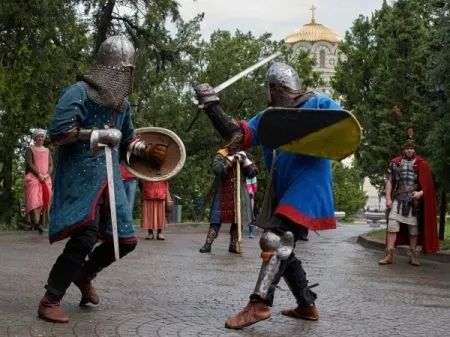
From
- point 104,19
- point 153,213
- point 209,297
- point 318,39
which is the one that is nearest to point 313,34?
point 318,39

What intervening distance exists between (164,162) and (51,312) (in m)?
1.41

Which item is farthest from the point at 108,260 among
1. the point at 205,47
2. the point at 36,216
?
the point at 205,47

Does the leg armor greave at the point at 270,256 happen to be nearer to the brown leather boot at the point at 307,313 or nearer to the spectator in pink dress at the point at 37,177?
the brown leather boot at the point at 307,313

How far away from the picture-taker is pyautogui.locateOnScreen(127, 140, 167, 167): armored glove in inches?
258

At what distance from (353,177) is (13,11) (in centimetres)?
3791

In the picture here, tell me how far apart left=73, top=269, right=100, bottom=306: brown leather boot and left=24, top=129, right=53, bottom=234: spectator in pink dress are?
8522 millimetres

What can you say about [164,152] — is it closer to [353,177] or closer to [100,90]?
[100,90]

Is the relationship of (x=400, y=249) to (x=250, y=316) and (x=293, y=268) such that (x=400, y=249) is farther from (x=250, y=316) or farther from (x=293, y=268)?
(x=250, y=316)

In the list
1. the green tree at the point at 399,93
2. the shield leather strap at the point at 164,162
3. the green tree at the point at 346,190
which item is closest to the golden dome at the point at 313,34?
the green tree at the point at 346,190

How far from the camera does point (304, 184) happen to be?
245 inches

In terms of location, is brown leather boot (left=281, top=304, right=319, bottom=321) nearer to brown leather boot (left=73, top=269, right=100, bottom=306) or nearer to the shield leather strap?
the shield leather strap

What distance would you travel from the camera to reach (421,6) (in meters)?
21.0

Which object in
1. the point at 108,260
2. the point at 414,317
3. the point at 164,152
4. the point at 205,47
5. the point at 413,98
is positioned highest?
the point at 205,47

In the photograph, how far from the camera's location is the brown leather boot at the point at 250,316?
5.91 metres
